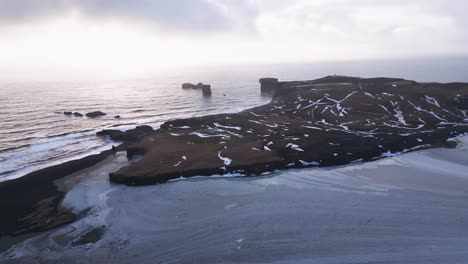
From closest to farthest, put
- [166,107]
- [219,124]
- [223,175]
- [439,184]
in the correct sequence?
[439,184]
[223,175]
[219,124]
[166,107]

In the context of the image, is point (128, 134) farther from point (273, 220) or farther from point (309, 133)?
point (273, 220)

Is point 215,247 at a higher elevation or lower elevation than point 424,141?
lower

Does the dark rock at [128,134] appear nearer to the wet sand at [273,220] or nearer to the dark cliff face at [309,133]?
the dark cliff face at [309,133]

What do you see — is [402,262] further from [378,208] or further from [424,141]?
[424,141]

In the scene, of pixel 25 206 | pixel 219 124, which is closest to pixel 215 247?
pixel 25 206

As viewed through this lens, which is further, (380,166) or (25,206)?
(380,166)

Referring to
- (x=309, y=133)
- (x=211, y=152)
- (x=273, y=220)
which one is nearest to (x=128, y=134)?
(x=211, y=152)

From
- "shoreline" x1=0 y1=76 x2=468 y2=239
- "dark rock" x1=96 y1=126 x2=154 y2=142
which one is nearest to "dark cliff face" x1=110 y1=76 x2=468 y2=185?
"shoreline" x1=0 y1=76 x2=468 y2=239
